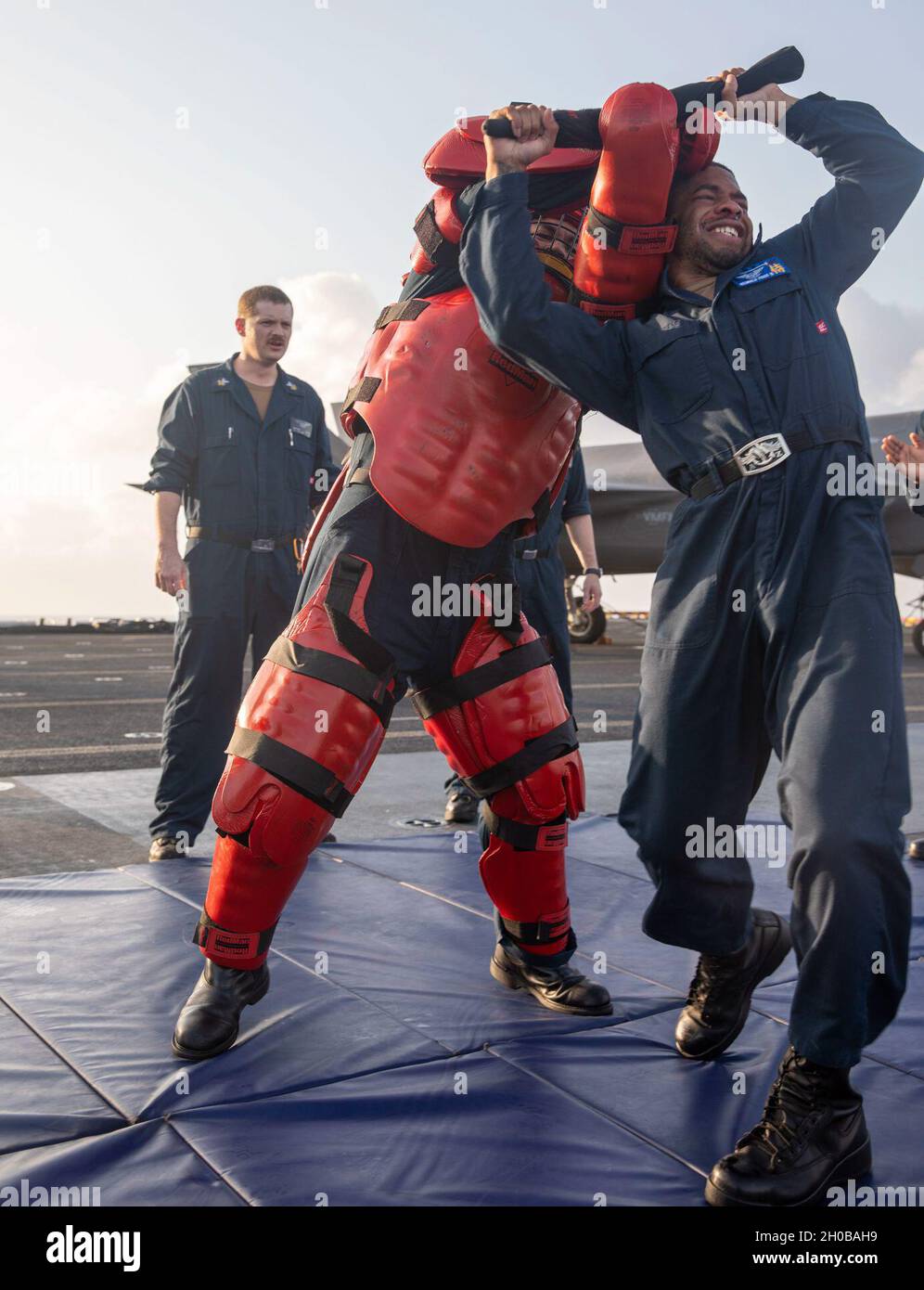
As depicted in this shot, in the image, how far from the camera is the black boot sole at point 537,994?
7.82ft

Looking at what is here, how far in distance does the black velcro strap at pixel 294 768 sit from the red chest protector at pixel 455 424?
56cm

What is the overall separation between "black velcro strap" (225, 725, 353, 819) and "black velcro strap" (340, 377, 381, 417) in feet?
2.55

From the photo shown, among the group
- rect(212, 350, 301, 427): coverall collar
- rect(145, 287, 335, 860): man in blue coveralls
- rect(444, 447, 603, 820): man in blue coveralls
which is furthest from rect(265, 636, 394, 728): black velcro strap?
rect(212, 350, 301, 427): coverall collar

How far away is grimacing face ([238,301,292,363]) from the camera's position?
159 inches

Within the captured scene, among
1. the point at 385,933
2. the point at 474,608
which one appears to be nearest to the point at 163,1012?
the point at 385,933

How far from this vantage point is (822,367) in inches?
73.0

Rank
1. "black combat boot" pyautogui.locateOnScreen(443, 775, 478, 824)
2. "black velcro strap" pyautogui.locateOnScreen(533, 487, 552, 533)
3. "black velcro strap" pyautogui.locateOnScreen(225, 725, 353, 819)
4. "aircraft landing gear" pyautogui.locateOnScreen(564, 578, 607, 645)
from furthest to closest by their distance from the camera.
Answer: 1. "aircraft landing gear" pyautogui.locateOnScreen(564, 578, 607, 645)
2. "black combat boot" pyautogui.locateOnScreen(443, 775, 478, 824)
3. "black velcro strap" pyautogui.locateOnScreen(533, 487, 552, 533)
4. "black velcro strap" pyautogui.locateOnScreen(225, 725, 353, 819)

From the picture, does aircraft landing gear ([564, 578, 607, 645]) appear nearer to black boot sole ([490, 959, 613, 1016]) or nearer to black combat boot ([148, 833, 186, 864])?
black combat boot ([148, 833, 186, 864])

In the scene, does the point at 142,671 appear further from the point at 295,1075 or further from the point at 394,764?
the point at 295,1075

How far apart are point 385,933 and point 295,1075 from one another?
850mm

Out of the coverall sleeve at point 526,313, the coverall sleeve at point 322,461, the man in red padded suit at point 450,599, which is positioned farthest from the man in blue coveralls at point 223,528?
the coverall sleeve at point 526,313

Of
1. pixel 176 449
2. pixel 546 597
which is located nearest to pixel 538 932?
pixel 546 597

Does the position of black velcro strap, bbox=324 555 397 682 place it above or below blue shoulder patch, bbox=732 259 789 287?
below

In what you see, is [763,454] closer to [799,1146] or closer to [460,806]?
[799,1146]
